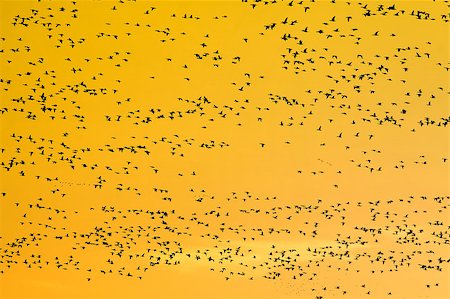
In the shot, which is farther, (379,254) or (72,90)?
(379,254)

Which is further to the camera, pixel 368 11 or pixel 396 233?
pixel 396 233

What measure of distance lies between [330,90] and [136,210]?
7374 millimetres

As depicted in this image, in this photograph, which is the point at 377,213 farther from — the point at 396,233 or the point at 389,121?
the point at 389,121

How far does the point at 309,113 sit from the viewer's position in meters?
38.6

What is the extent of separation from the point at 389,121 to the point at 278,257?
6.11m

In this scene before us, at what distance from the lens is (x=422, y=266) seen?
4069 cm

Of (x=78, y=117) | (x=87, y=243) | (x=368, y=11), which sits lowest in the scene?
(x=87, y=243)

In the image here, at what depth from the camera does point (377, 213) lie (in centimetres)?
4069

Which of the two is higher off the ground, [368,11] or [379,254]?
[368,11]

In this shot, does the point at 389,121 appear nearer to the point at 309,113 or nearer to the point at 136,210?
the point at 309,113

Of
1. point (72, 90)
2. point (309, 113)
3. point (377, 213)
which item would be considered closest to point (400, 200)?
point (377, 213)

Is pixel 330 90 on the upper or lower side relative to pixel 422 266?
upper

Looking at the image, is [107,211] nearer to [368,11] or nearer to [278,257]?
[278,257]

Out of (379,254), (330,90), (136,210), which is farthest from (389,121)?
(136,210)
